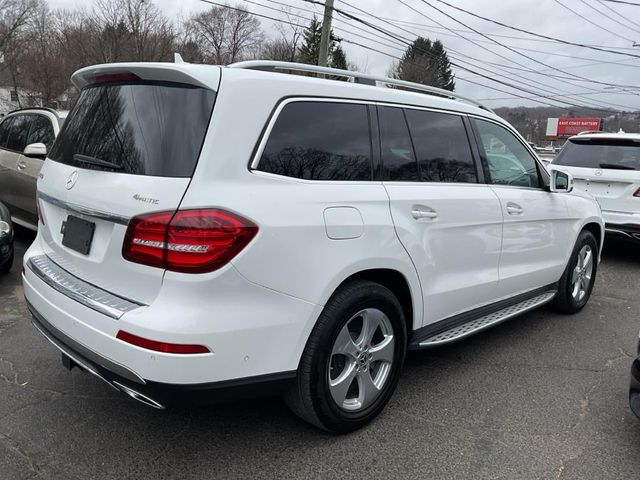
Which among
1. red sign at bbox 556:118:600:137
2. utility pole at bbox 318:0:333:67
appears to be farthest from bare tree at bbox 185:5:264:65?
red sign at bbox 556:118:600:137

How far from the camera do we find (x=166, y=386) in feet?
7.06

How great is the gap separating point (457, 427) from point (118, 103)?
248cm

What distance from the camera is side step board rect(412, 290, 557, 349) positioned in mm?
3262

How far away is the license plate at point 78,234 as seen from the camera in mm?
2496

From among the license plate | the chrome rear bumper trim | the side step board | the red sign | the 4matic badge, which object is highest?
the red sign

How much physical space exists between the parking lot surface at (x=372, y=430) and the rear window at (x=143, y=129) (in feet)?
4.54

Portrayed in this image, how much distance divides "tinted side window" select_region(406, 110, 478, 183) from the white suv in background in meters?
3.49

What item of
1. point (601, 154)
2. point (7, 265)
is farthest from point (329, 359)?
point (601, 154)

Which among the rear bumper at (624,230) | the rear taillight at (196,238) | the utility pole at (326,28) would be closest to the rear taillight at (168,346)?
the rear taillight at (196,238)

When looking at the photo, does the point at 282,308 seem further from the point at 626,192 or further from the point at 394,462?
the point at 626,192

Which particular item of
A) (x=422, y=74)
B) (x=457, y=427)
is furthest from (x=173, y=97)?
(x=422, y=74)

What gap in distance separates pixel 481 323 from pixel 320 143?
1.82m

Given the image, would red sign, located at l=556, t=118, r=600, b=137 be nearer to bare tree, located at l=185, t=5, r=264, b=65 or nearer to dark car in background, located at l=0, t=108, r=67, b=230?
bare tree, located at l=185, t=5, r=264, b=65

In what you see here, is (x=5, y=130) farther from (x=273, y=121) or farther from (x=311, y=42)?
(x=311, y=42)
